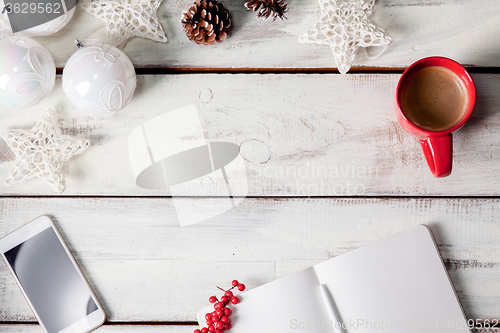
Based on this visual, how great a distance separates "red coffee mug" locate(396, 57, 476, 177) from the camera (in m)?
0.60

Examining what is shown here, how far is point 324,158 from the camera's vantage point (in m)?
0.71

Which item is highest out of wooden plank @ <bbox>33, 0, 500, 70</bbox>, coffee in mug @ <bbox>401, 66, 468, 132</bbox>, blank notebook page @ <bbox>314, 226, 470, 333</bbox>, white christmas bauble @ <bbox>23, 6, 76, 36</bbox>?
white christmas bauble @ <bbox>23, 6, 76, 36</bbox>

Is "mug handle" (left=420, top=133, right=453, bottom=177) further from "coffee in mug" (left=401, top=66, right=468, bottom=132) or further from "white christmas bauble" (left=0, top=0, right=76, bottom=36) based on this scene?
"white christmas bauble" (left=0, top=0, right=76, bottom=36)

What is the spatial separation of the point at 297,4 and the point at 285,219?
41 cm

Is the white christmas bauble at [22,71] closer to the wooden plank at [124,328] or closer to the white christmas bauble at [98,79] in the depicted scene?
the white christmas bauble at [98,79]

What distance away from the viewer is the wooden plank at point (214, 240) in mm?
694

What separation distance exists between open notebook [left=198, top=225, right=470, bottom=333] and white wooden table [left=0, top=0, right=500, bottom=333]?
0.03 m

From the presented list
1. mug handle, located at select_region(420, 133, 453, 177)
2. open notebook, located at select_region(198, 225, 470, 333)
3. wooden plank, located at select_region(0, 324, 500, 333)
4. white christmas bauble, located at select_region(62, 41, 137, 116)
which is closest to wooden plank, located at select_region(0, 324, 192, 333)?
wooden plank, located at select_region(0, 324, 500, 333)

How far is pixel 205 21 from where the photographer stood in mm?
660

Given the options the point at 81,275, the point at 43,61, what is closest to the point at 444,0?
the point at 43,61

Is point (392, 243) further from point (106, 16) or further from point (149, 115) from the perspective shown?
point (106, 16)

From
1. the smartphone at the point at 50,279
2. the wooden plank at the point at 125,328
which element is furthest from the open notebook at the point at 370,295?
the smartphone at the point at 50,279

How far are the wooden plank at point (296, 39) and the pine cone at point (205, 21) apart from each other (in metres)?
0.03

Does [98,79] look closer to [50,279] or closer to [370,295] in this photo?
[50,279]
